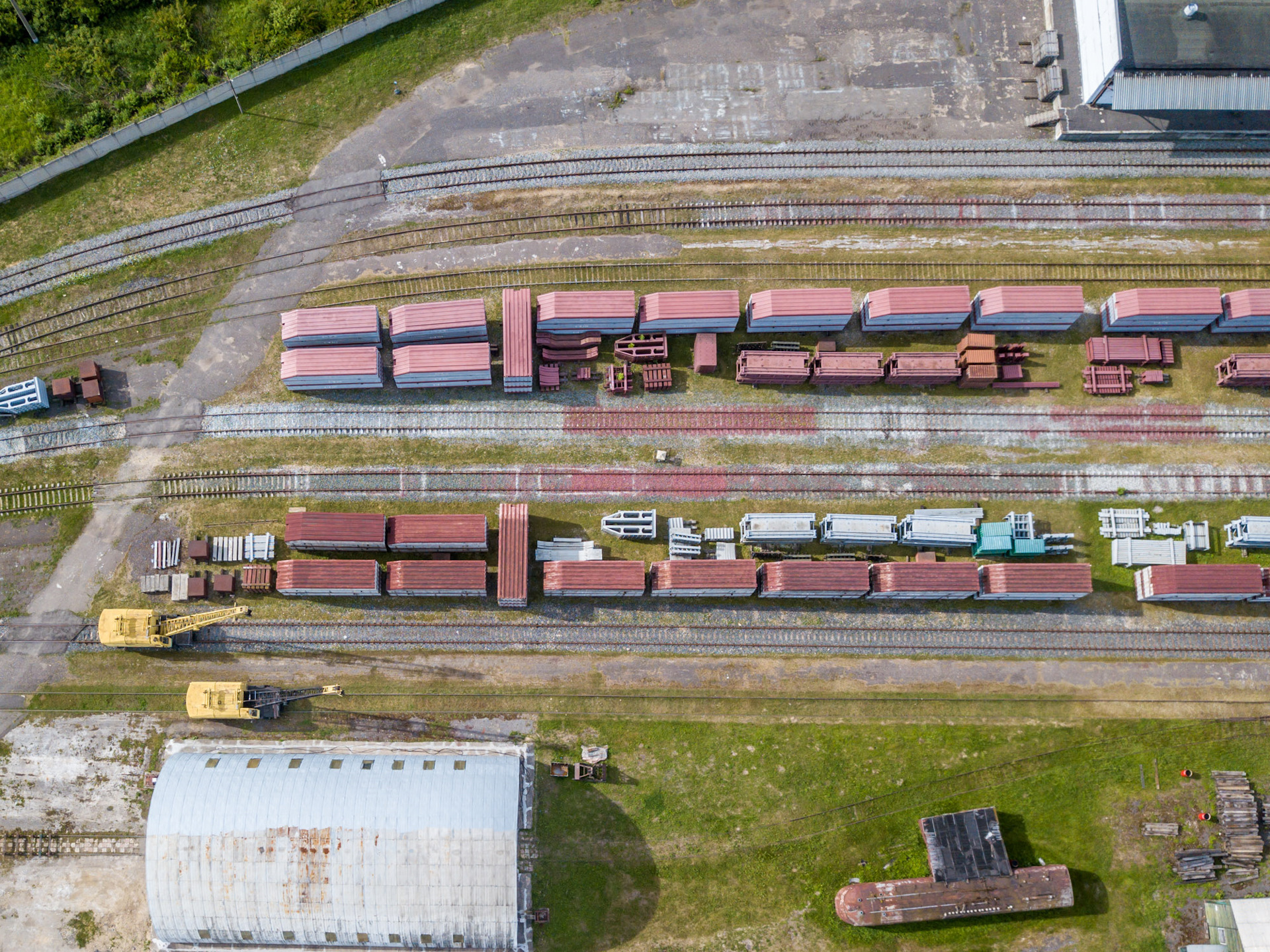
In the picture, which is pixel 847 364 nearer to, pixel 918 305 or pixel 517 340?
pixel 918 305

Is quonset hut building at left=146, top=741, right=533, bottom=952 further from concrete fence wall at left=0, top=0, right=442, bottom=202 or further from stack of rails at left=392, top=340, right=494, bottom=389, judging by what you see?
concrete fence wall at left=0, top=0, right=442, bottom=202

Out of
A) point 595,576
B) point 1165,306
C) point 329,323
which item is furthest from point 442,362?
point 1165,306

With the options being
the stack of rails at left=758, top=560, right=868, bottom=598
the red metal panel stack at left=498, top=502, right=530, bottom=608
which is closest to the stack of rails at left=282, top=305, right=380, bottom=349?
the red metal panel stack at left=498, top=502, right=530, bottom=608

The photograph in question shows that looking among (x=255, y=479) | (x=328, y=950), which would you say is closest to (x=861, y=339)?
(x=255, y=479)

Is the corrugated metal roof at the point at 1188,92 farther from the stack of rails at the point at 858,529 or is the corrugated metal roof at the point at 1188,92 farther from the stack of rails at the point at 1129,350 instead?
the stack of rails at the point at 858,529

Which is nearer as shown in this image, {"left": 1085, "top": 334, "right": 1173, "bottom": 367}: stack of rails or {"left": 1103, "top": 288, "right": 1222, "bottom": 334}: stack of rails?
{"left": 1103, "top": 288, "right": 1222, "bottom": 334}: stack of rails

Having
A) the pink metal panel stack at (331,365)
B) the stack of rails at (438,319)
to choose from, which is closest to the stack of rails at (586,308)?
the stack of rails at (438,319)
